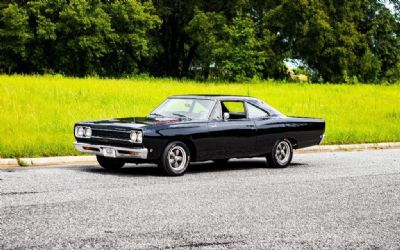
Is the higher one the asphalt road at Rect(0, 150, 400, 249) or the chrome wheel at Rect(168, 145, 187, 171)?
the chrome wheel at Rect(168, 145, 187, 171)

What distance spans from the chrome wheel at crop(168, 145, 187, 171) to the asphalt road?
11.8 inches

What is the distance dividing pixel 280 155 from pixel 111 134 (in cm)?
361

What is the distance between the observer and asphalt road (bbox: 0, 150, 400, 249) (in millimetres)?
6383

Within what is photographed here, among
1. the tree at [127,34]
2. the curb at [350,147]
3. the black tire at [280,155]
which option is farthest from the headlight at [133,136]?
the tree at [127,34]

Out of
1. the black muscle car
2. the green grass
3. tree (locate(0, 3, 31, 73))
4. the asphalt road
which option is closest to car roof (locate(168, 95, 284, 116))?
the black muscle car

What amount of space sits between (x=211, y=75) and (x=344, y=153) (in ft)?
140

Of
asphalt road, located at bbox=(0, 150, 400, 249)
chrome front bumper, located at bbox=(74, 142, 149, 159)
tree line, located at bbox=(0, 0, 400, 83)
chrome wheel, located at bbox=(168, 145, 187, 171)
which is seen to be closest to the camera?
asphalt road, located at bbox=(0, 150, 400, 249)

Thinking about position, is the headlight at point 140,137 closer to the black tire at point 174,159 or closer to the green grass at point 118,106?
the black tire at point 174,159

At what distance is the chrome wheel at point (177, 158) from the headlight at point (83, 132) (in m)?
1.46

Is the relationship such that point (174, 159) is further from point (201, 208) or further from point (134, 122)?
point (201, 208)

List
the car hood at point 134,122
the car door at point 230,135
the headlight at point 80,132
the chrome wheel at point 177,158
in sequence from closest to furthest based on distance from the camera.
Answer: the car hood at point 134,122, the chrome wheel at point 177,158, the headlight at point 80,132, the car door at point 230,135

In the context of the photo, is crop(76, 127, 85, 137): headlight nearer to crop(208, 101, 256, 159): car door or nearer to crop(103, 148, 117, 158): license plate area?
crop(103, 148, 117, 158): license plate area

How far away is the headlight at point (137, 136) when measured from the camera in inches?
417

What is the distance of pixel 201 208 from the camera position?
320 inches
